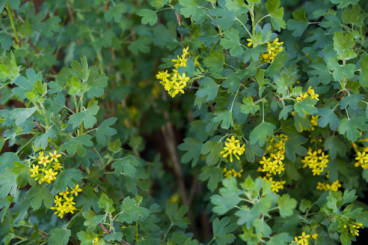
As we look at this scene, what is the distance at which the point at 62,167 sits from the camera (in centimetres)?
158

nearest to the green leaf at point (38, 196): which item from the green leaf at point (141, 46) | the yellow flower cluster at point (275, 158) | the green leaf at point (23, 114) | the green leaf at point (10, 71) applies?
the green leaf at point (23, 114)

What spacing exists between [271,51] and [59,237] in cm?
101

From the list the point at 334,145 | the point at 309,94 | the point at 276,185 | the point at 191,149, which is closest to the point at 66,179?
the point at 191,149

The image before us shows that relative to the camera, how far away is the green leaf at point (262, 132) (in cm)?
149

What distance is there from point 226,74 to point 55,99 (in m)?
0.62

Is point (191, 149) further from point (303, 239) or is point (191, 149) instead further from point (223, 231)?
point (303, 239)

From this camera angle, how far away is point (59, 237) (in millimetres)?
1655

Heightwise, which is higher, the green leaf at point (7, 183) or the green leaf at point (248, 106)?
the green leaf at point (248, 106)

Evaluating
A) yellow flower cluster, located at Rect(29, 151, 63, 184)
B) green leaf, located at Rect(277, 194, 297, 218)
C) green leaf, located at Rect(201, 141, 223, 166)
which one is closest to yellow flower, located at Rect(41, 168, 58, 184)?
yellow flower cluster, located at Rect(29, 151, 63, 184)

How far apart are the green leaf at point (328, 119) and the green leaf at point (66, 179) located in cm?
86

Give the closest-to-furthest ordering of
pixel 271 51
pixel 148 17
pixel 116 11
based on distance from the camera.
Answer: pixel 271 51
pixel 148 17
pixel 116 11

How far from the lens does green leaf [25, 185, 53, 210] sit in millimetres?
1584

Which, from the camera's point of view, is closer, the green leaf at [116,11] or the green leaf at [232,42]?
the green leaf at [232,42]

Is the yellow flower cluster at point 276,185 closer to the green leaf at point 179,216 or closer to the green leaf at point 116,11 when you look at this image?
the green leaf at point 179,216
